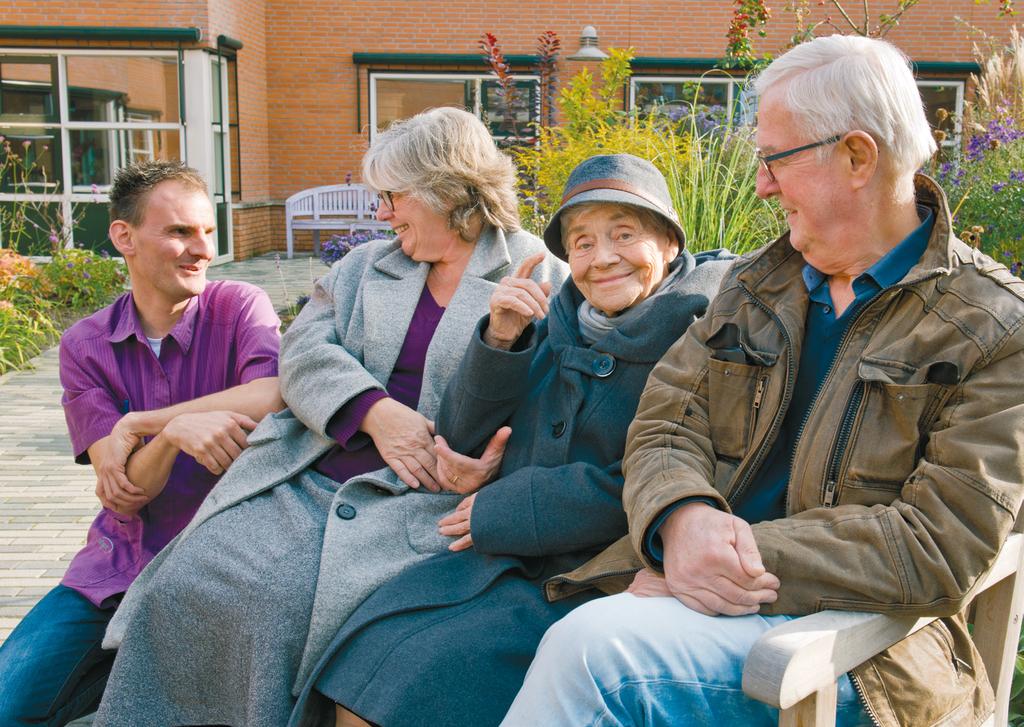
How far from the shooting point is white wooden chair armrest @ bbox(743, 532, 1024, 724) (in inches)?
60.1

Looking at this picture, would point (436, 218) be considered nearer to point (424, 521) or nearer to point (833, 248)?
point (424, 521)

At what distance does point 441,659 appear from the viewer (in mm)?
2018

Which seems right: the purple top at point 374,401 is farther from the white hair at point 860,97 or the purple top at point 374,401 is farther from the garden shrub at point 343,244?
the garden shrub at point 343,244

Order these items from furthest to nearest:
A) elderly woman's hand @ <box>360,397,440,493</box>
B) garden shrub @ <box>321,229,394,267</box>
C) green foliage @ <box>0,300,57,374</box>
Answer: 1. green foliage @ <box>0,300,57,374</box>
2. garden shrub @ <box>321,229,394,267</box>
3. elderly woman's hand @ <box>360,397,440,493</box>

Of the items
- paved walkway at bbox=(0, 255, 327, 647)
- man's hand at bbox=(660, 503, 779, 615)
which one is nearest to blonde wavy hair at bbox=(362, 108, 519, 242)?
man's hand at bbox=(660, 503, 779, 615)

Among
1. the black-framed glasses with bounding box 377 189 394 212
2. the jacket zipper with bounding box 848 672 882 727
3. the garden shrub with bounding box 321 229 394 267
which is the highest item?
the black-framed glasses with bounding box 377 189 394 212

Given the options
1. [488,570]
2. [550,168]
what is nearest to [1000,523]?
[488,570]

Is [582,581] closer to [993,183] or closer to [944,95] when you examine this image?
[993,183]

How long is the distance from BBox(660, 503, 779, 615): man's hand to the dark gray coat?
1.04 feet

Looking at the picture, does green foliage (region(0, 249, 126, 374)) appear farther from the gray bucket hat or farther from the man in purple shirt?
the gray bucket hat

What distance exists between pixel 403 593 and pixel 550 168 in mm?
3752

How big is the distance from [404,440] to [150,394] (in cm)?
81

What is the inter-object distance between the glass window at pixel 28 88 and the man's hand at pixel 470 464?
13.8 meters

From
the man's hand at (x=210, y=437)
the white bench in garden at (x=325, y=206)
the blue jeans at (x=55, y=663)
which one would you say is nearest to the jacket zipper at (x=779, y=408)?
the man's hand at (x=210, y=437)
